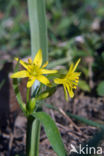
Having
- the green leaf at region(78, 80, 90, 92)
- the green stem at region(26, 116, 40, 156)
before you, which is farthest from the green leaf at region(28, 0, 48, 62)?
the green leaf at region(78, 80, 90, 92)

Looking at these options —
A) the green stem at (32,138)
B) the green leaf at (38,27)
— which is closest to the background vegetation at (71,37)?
the green leaf at (38,27)

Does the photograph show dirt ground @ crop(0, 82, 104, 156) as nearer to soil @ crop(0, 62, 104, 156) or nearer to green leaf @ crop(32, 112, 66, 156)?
soil @ crop(0, 62, 104, 156)

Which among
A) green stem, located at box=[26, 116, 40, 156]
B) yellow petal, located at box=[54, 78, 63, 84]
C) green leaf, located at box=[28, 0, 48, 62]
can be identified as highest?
green leaf, located at box=[28, 0, 48, 62]

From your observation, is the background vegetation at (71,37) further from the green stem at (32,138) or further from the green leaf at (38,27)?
the green stem at (32,138)

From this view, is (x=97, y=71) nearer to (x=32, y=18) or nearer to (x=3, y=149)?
(x=32, y=18)

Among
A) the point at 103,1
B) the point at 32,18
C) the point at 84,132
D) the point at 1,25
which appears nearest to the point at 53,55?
the point at 32,18
